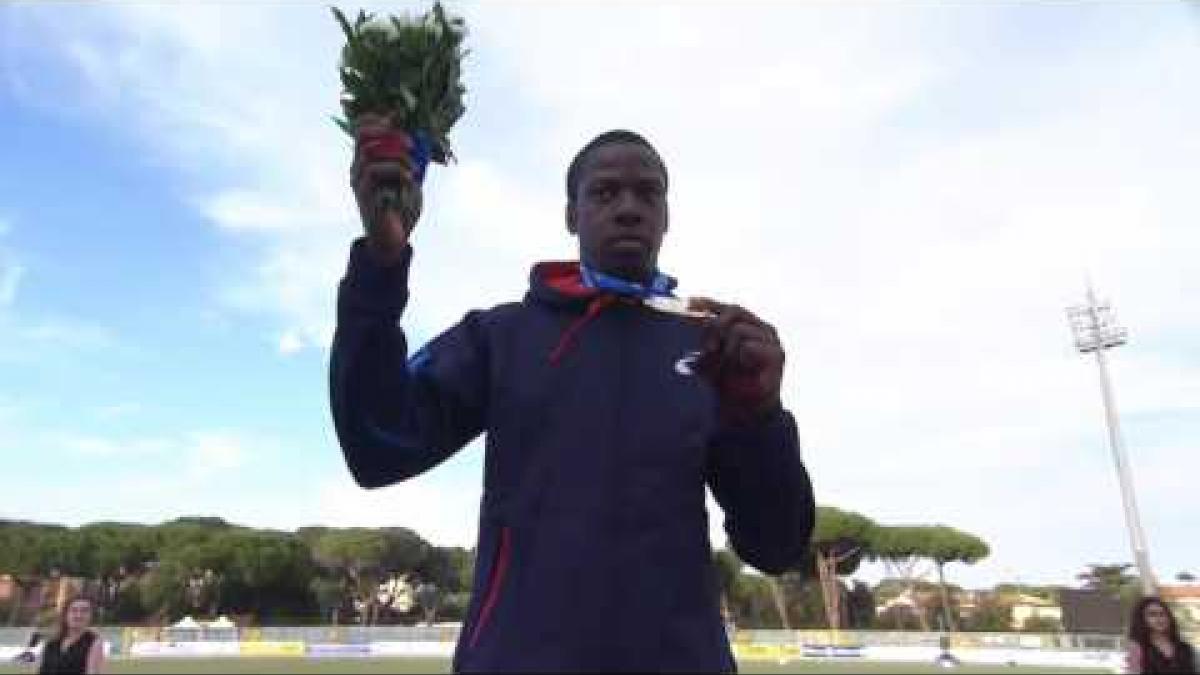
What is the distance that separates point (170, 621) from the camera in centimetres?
7356

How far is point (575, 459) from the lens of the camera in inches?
93.3

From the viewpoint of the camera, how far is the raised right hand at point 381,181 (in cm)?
216

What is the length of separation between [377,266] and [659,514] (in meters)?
0.82

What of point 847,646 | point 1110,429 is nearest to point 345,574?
point 847,646

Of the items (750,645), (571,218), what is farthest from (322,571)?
(571,218)

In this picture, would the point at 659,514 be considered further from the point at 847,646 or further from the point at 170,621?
the point at 170,621

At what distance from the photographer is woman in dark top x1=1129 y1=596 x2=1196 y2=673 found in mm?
11102

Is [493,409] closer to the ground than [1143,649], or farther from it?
farther from it

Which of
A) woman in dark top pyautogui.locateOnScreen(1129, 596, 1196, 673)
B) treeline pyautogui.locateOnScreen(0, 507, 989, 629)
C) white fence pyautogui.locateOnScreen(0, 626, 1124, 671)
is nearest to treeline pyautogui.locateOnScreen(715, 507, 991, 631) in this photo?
treeline pyautogui.locateOnScreen(0, 507, 989, 629)

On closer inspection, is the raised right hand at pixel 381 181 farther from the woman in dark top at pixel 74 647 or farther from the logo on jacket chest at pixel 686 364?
the woman in dark top at pixel 74 647

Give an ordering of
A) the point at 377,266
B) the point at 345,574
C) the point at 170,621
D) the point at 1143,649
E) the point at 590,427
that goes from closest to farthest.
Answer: the point at 377,266, the point at 590,427, the point at 1143,649, the point at 170,621, the point at 345,574

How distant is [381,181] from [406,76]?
430 millimetres

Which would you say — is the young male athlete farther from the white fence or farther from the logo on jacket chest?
the white fence

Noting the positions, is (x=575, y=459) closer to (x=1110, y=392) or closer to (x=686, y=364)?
(x=686, y=364)
